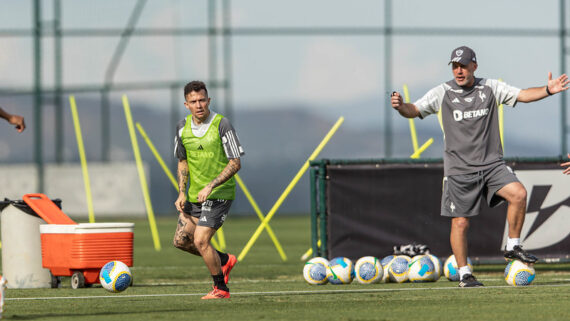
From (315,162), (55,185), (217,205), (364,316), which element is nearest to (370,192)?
(315,162)

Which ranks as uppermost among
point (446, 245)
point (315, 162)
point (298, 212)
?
point (315, 162)

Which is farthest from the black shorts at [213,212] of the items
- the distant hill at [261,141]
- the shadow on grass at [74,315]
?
the distant hill at [261,141]

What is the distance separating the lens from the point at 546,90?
996 centimetres

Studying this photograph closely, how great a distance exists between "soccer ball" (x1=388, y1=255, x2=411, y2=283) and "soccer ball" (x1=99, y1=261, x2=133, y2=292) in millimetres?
2626

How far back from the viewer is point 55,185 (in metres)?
31.2

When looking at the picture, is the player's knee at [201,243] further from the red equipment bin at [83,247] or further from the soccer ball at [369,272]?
the soccer ball at [369,272]

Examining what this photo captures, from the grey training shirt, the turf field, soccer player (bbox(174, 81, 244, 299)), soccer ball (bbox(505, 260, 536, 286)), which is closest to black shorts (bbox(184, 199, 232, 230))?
soccer player (bbox(174, 81, 244, 299))

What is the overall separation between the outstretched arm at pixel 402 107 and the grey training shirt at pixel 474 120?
7 cm

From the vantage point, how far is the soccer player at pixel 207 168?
9320 millimetres

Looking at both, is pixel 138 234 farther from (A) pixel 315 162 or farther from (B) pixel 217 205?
(B) pixel 217 205

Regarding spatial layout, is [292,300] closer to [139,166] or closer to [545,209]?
[545,209]

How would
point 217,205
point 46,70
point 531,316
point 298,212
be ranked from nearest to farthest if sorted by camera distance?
point 531,316, point 217,205, point 46,70, point 298,212

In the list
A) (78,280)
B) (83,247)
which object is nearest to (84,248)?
(83,247)

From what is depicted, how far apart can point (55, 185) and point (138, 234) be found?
23.5 feet
